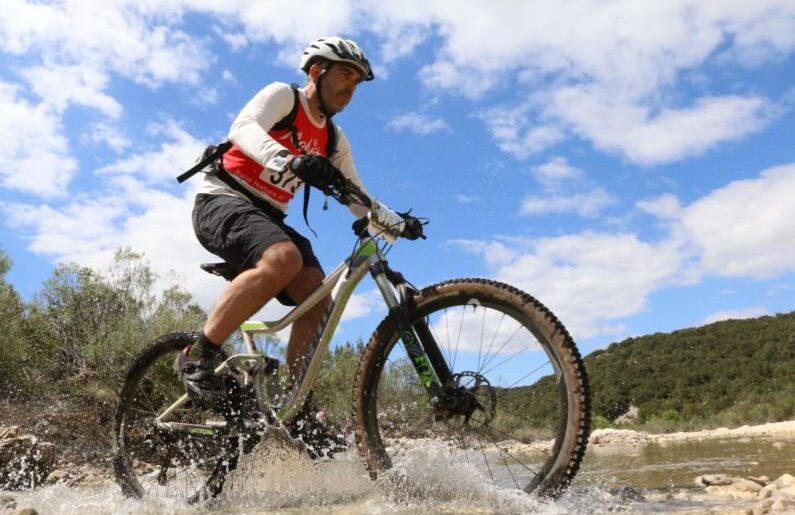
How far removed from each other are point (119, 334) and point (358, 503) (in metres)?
12.2

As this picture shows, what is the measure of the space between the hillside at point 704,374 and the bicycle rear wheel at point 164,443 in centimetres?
2617

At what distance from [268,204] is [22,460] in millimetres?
4952

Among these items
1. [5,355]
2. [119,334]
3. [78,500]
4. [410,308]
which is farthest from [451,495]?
[5,355]

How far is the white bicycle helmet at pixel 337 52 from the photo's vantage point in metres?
3.78

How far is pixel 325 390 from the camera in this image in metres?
12.3

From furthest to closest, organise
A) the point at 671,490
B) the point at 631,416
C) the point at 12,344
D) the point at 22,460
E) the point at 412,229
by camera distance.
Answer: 1. the point at 631,416
2. the point at 12,344
3. the point at 22,460
4. the point at 671,490
5. the point at 412,229

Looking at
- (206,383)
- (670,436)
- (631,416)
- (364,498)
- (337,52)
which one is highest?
(337,52)

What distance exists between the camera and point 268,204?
4.00 meters

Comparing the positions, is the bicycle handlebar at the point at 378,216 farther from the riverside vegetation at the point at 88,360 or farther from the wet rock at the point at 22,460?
the wet rock at the point at 22,460

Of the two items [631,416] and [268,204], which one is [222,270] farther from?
[631,416]

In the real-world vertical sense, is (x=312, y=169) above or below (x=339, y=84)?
below

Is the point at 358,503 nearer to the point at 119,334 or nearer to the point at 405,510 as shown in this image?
the point at 405,510

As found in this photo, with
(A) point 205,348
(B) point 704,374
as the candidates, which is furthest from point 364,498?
(B) point 704,374

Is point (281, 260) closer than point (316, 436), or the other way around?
point (281, 260)
